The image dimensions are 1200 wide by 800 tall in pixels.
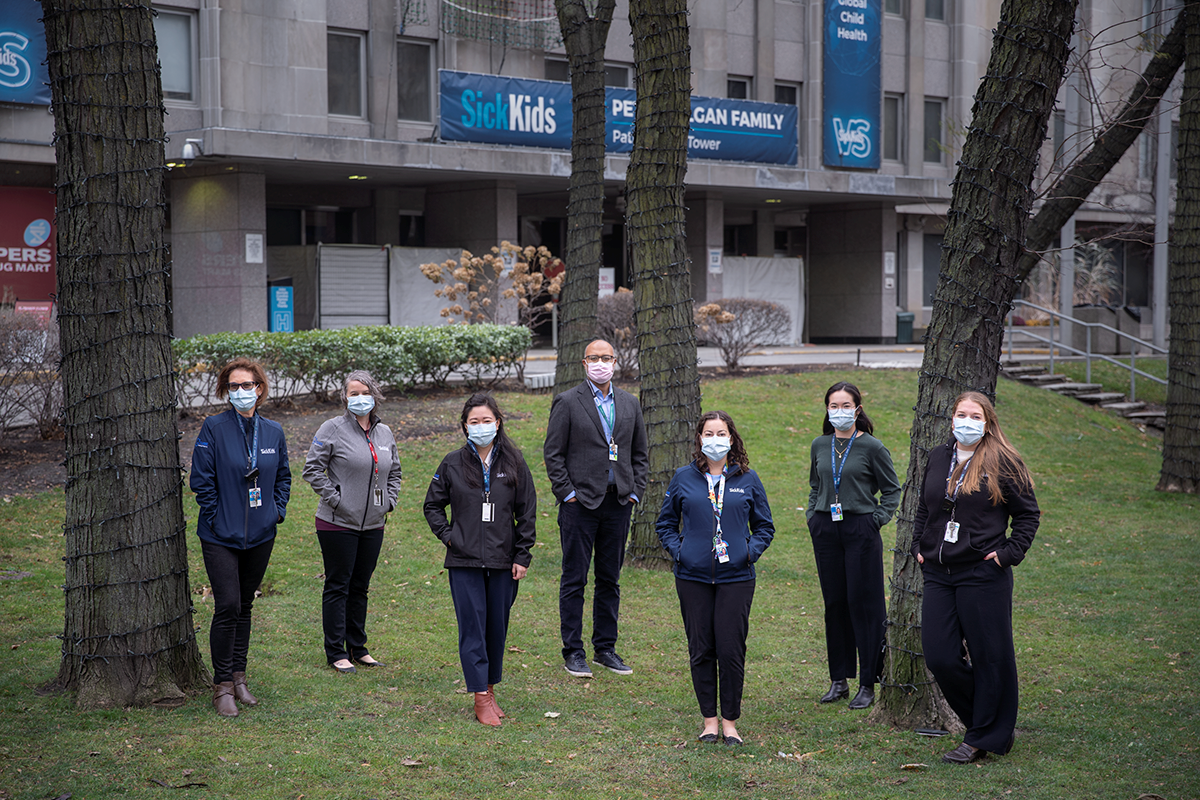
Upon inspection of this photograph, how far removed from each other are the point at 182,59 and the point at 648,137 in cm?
1577

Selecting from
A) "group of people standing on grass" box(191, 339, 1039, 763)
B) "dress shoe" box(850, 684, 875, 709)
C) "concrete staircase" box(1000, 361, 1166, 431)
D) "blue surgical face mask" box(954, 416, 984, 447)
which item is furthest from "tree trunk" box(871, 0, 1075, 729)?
"concrete staircase" box(1000, 361, 1166, 431)

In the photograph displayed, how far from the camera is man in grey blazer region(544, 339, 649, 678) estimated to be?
→ 23.2ft

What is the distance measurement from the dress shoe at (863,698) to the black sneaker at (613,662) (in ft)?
4.78

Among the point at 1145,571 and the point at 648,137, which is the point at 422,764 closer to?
the point at 648,137

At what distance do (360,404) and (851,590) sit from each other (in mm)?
3136

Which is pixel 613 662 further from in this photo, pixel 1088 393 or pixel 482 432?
pixel 1088 393

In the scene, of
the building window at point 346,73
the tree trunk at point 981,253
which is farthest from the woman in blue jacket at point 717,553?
the building window at point 346,73

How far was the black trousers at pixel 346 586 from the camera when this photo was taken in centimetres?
682

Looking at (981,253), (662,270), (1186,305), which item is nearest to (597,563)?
(981,253)

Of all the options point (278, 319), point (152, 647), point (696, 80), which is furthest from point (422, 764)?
point (696, 80)

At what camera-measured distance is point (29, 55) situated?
818 inches

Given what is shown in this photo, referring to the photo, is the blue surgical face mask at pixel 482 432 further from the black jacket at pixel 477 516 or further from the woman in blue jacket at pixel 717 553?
the woman in blue jacket at pixel 717 553

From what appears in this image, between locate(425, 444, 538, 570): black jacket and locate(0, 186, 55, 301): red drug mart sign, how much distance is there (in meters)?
19.0

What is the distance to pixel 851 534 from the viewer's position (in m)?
6.41
